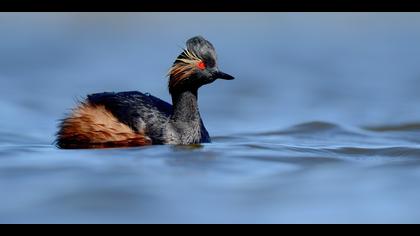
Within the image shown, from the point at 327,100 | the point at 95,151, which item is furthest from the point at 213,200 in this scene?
the point at 327,100

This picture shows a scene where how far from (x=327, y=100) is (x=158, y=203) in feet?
30.4

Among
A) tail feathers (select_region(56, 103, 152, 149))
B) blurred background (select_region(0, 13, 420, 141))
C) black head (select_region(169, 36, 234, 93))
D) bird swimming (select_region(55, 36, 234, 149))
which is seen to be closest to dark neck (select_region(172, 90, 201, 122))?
bird swimming (select_region(55, 36, 234, 149))

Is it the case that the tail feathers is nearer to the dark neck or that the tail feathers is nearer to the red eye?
the dark neck

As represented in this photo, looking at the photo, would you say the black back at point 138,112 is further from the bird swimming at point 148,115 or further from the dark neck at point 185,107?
the dark neck at point 185,107

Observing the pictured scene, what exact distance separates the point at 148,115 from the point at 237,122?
4.23 m

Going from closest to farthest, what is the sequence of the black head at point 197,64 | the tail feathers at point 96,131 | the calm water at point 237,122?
the calm water at point 237,122, the tail feathers at point 96,131, the black head at point 197,64

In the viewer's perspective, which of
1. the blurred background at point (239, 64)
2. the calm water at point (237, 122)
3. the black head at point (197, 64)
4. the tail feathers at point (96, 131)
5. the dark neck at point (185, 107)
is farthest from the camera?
the blurred background at point (239, 64)

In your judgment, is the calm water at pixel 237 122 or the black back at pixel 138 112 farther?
the black back at pixel 138 112

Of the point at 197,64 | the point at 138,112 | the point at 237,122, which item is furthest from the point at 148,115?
the point at 237,122

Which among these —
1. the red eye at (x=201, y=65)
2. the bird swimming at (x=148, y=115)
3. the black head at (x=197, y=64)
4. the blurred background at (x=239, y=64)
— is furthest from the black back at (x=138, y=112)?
the blurred background at (x=239, y=64)

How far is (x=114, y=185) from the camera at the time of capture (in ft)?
29.3

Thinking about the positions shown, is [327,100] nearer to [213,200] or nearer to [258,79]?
[258,79]

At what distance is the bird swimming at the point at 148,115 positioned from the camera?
10.8 metres

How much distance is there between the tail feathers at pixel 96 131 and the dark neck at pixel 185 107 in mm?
545
